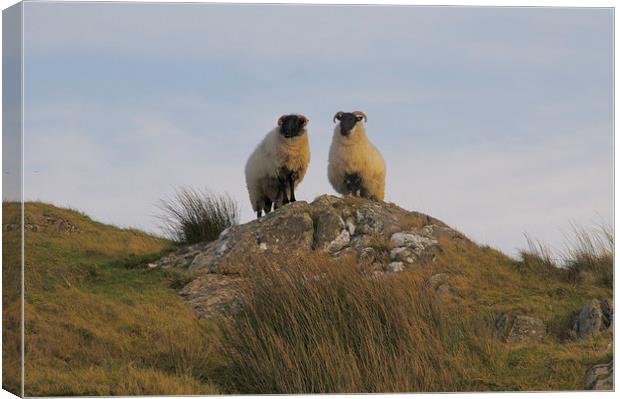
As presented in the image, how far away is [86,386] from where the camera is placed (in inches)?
345

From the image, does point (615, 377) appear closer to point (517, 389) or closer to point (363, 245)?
point (517, 389)

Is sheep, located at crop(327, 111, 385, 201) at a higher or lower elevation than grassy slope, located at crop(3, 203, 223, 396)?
higher

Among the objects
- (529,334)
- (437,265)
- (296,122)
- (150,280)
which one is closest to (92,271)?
(150,280)

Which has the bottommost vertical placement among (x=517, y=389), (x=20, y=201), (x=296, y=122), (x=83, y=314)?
→ (x=517, y=389)

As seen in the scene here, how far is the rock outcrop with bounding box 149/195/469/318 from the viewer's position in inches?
521

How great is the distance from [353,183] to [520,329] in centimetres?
448

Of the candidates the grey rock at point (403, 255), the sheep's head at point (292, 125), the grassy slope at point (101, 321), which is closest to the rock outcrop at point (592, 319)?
the grey rock at point (403, 255)

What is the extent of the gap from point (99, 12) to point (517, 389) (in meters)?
5.10

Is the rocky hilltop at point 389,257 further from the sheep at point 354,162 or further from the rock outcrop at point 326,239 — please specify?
the sheep at point 354,162

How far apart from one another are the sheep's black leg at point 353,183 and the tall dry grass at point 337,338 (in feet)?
19.0

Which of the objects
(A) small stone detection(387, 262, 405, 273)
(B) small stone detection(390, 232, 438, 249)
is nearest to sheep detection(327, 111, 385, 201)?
(B) small stone detection(390, 232, 438, 249)

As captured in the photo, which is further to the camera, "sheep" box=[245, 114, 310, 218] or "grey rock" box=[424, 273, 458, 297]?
"sheep" box=[245, 114, 310, 218]

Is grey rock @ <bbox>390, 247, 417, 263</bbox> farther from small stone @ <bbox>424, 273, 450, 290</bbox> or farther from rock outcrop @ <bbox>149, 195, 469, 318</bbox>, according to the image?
small stone @ <bbox>424, 273, 450, 290</bbox>

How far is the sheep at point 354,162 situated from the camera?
48.2 ft
